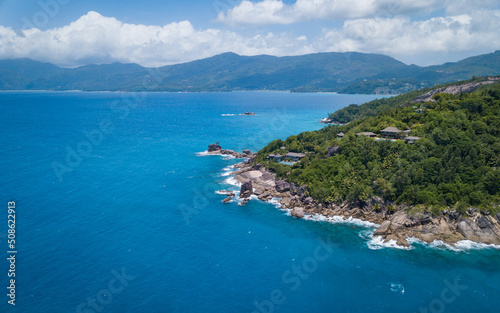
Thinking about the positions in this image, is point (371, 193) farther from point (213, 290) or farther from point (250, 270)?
point (213, 290)

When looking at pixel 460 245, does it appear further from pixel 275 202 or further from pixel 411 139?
pixel 275 202

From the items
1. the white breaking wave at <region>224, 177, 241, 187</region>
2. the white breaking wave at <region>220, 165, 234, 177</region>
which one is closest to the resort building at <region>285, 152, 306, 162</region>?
the white breaking wave at <region>220, 165, 234, 177</region>

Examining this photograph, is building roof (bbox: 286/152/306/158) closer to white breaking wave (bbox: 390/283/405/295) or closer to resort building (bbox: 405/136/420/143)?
resort building (bbox: 405/136/420/143)

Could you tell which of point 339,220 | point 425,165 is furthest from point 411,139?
point 339,220

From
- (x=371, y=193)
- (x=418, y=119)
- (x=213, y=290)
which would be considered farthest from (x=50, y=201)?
(x=418, y=119)

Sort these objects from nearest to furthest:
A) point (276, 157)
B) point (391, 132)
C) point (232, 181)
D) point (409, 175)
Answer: point (409, 175), point (391, 132), point (232, 181), point (276, 157)

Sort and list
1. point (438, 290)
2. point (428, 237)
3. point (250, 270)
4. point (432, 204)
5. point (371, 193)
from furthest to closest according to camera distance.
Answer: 1. point (371, 193)
2. point (432, 204)
3. point (428, 237)
4. point (250, 270)
5. point (438, 290)
